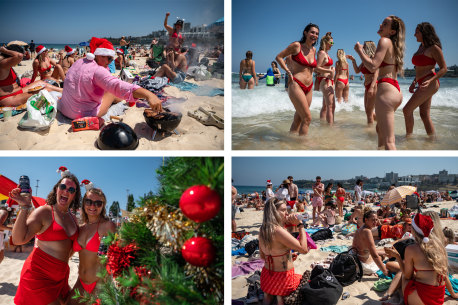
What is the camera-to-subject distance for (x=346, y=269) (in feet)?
13.0

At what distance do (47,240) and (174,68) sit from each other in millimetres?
6077

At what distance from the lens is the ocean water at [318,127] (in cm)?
483

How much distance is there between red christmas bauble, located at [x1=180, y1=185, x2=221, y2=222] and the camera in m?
1.74

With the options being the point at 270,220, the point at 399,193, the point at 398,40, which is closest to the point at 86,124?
the point at 270,220

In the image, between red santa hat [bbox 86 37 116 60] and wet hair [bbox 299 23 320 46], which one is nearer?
wet hair [bbox 299 23 320 46]

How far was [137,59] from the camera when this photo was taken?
12750 mm

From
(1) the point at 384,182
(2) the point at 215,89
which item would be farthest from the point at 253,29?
(1) the point at 384,182

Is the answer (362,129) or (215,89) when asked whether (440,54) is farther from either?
(215,89)

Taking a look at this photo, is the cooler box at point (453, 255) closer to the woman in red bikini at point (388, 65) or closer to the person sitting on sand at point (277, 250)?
the woman in red bikini at point (388, 65)

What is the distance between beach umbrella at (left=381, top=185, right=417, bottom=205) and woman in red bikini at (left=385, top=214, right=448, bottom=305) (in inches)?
148

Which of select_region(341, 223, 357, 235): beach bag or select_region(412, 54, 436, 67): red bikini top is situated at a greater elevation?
select_region(412, 54, 436, 67): red bikini top

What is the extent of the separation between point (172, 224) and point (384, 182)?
20.5 ft

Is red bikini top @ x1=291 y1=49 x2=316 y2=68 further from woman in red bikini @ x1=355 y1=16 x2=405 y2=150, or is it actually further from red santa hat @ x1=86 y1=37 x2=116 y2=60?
red santa hat @ x1=86 y1=37 x2=116 y2=60

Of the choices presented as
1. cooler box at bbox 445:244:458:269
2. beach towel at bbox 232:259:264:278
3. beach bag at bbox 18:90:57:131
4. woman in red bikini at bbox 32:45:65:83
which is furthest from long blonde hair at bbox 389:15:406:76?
woman in red bikini at bbox 32:45:65:83
